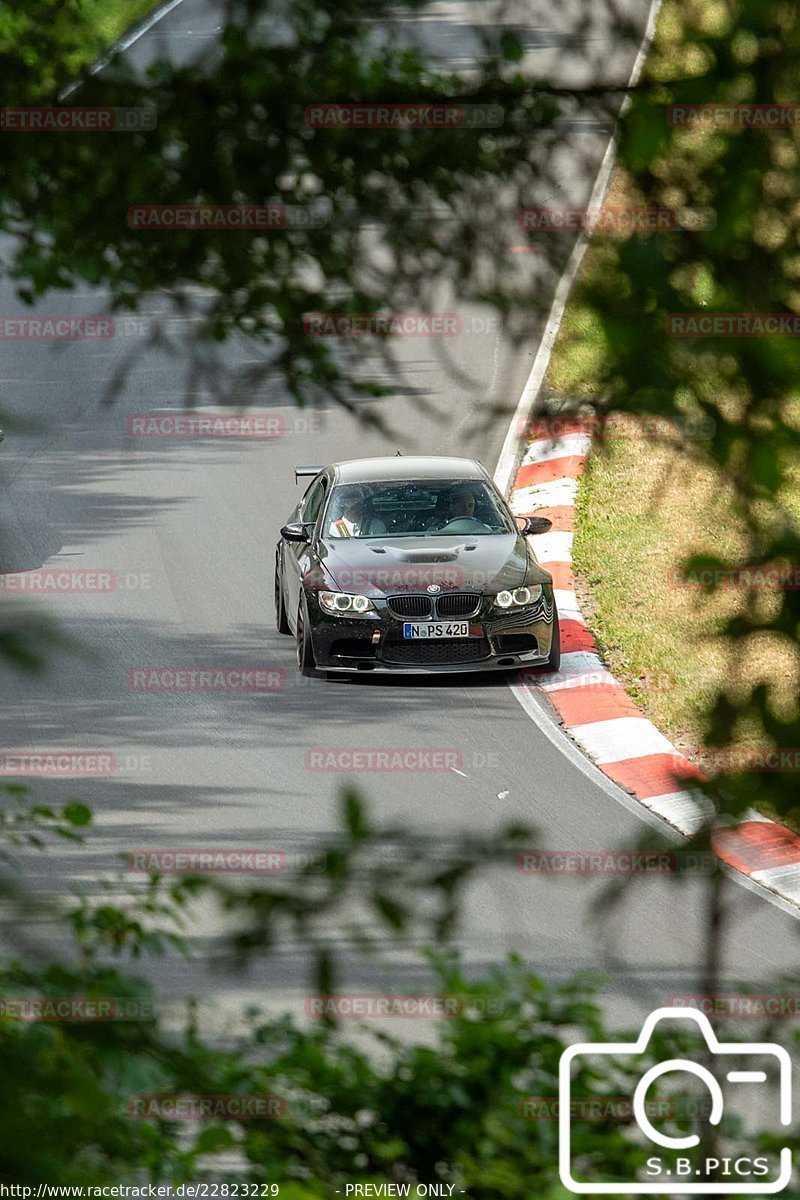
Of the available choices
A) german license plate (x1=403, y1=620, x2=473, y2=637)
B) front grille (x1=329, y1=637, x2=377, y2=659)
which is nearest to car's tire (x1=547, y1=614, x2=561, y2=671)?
german license plate (x1=403, y1=620, x2=473, y2=637)

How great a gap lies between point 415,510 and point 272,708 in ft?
7.03

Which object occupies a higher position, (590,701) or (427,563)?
(427,563)

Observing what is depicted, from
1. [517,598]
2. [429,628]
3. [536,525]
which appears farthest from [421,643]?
[536,525]

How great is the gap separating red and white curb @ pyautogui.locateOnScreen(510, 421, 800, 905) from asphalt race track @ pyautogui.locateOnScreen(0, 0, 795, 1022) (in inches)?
9.3

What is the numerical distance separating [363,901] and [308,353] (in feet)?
3.18

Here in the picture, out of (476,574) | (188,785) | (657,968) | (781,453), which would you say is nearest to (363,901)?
(781,453)

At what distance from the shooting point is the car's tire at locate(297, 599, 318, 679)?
1132 centimetres

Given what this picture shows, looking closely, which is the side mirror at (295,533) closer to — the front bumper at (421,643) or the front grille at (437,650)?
the front bumper at (421,643)

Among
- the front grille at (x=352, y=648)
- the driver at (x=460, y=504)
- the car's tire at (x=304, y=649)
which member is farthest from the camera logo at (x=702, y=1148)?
the driver at (x=460, y=504)

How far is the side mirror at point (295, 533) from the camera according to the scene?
1173 centimetres

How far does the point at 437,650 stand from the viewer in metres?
11.1

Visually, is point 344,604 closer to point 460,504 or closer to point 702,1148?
point 460,504

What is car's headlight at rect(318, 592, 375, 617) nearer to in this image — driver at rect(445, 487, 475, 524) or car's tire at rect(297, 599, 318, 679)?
car's tire at rect(297, 599, 318, 679)

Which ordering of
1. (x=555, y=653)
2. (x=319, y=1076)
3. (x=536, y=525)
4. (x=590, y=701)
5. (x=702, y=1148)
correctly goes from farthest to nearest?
(x=555, y=653) → (x=536, y=525) → (x=590, y=701) → (x=319, y=1076) → (x=702, y=1148)
